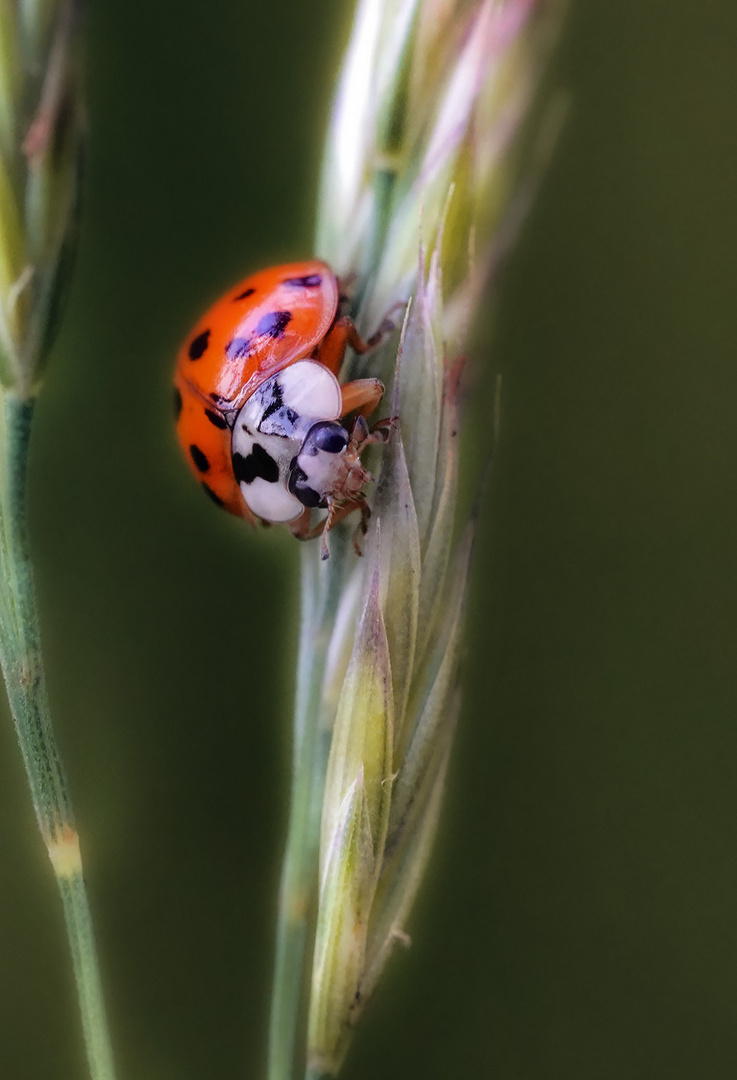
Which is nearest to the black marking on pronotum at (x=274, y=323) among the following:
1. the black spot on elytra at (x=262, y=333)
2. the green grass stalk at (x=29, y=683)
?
the black spot on elytra at (x=262, y=333)

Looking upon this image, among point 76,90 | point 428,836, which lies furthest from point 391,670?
point 76,90

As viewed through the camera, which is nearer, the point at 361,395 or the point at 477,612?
the point at 361,395

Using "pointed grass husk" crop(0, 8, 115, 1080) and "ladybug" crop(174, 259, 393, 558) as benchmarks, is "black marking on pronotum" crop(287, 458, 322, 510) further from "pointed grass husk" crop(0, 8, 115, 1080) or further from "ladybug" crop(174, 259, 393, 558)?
"pointed grass husk" crop(0, 8, 115, 1080)

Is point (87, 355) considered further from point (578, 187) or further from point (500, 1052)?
point (500, 1052)

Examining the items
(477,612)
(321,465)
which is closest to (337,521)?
(321,465)

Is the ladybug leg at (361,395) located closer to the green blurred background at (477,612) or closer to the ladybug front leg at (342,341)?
the ladybug front leg at (342,341)

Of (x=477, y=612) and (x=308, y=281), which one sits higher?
(x=308, y=281)

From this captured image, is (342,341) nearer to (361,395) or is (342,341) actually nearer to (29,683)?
(361,395)
